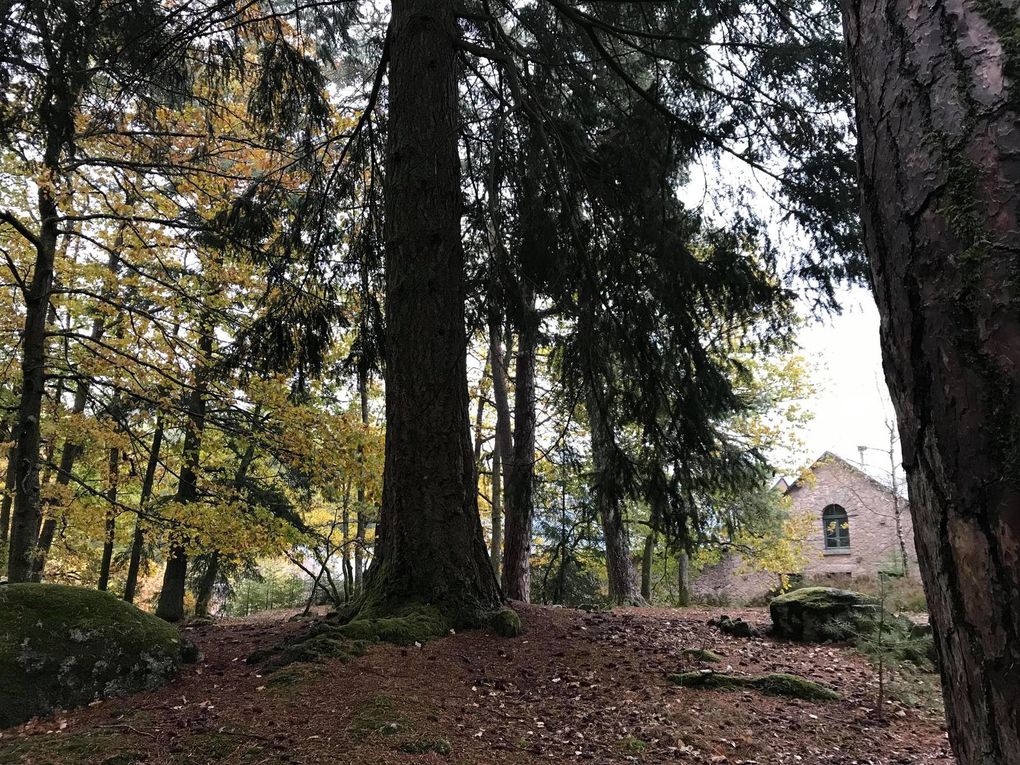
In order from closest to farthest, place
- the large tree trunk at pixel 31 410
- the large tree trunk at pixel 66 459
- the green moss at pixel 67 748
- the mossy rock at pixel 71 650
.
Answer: the green moss at pixel 67 748 → the mossy rock at pixel 71 650 → the large tree trunk at pixel 31 410 → the large tree trunk at pixel 66 459

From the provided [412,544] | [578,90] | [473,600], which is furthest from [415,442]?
[578,90]

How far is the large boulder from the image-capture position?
5.83m

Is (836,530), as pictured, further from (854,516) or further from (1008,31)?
(1008,31)

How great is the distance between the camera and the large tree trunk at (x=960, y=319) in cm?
80

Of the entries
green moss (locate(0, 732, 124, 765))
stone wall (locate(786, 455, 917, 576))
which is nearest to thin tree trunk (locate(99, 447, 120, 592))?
green moss (locate(0, 732, 124, 765))

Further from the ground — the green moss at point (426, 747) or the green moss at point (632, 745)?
the green moss at point (426, 747)

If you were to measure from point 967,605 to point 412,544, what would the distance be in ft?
13.2

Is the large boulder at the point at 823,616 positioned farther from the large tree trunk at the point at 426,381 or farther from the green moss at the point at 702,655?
the large tree trunk at the point at 426,381

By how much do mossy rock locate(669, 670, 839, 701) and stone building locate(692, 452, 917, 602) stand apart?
1921 centimetres

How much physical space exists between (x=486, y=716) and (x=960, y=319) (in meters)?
3.32

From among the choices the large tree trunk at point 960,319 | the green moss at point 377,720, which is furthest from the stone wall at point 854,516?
the large tree trunk at point 960,319

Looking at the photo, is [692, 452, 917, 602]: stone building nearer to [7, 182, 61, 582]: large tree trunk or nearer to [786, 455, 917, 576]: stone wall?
[786, 455, 917, 576]: stone wall

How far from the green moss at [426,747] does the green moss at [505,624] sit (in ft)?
5.27

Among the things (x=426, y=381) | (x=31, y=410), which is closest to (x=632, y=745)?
(x=426, y=381)
